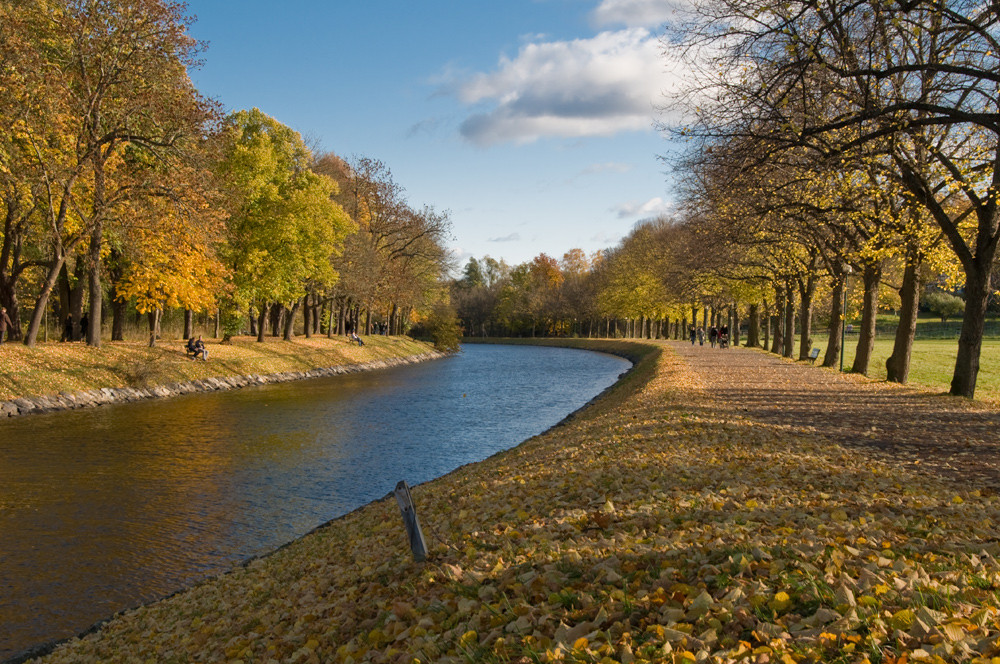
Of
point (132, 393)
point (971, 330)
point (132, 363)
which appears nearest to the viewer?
point (971, 330)

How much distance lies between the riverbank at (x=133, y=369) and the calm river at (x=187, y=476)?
4.56 ft

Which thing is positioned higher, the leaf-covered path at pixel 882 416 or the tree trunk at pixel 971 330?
the tree trunk at pixel 971 330

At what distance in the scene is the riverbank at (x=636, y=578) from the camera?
14.0ft

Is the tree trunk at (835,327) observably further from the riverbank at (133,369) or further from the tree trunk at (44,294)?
the tree trunk at (44,294)

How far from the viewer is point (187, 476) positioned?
49.3 ft

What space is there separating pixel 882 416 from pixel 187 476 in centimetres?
1599

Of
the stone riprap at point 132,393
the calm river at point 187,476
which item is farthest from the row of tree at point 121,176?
the calm river at point 187,476

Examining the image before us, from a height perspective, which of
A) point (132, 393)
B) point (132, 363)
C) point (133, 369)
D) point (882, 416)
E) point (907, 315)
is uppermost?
point (907, 315)

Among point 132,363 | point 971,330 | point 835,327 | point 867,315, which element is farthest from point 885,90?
point 132,363

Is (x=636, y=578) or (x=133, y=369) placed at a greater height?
(x=636, y=578)

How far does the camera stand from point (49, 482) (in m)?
14.0

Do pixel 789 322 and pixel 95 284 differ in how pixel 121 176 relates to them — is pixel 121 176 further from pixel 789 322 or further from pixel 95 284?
pixel 789 322

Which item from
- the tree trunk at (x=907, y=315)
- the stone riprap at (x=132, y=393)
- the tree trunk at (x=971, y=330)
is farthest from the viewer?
the stone riprap at (x=132, y=393)

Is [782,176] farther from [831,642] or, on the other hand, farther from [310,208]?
[310,208]
